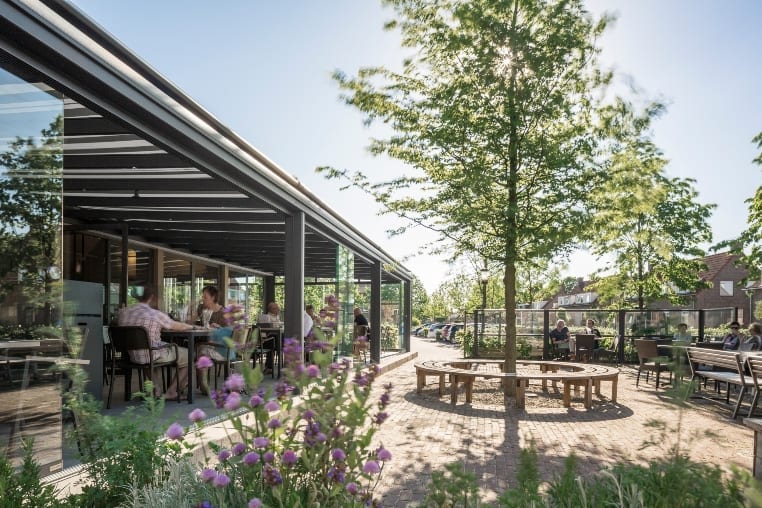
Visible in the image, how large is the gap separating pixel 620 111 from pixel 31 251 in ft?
25.7

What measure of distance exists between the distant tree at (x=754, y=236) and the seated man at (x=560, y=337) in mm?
4957

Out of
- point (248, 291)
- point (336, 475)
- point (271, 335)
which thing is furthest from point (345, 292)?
point (248, 291)

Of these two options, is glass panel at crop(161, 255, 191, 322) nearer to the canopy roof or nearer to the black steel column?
the canopy roof

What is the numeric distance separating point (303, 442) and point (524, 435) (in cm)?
174

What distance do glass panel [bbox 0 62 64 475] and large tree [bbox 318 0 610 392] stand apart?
5.74 metres

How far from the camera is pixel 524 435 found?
12.6 ft

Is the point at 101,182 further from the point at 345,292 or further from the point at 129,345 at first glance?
the point at 345,292

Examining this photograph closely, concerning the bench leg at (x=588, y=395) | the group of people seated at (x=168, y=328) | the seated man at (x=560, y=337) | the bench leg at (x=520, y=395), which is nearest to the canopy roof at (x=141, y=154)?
the group of people seated at (x=168, y=328)

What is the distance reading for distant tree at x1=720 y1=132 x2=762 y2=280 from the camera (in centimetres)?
1474

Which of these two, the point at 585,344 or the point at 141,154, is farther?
the point at 585,344

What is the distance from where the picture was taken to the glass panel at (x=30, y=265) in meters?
3.61

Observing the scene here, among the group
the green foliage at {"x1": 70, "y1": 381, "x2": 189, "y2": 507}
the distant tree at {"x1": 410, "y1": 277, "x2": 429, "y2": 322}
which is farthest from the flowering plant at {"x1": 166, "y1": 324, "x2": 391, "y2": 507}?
the distant tree at {"x1": 410, "y1": 277, "x2": 429, "y2": 322}

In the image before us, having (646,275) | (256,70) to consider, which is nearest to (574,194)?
(256,70)

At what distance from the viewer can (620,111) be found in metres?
8.80
